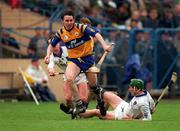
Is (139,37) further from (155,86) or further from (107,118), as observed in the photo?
(107,118)

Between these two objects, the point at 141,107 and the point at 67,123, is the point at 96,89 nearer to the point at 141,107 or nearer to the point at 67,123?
the point at 141,107

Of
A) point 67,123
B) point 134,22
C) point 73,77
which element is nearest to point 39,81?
point 134,22

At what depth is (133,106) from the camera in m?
19.3

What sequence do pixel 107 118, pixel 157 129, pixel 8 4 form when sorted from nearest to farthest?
pixel 157 129 < pixel 107 118 < pixel 8 4

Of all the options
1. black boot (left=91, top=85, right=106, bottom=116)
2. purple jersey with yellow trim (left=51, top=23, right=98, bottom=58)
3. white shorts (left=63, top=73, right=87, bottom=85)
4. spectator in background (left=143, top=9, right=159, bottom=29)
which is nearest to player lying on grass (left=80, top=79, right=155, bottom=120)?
black boot (left=91, top=85, right=106, bottom=116)

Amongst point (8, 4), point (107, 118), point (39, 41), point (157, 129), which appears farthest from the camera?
point (8, 4)

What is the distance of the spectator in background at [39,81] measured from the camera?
29.7m

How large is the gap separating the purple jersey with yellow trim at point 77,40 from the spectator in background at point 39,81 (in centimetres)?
947

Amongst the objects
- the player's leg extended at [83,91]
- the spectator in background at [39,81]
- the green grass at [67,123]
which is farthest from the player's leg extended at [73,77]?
the spectator in background at [39,81]

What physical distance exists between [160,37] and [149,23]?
1.95 meters

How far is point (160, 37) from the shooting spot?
106 feet

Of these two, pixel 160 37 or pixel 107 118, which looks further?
pixel 160 37

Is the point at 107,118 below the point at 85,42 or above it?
below

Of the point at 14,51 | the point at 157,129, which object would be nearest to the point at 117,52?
the point at 14,51
